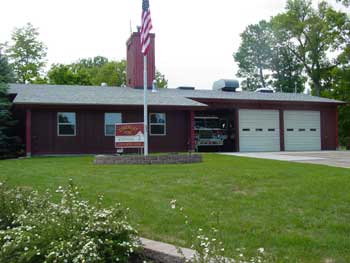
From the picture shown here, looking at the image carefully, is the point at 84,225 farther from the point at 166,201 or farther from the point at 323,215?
the point at 323,215

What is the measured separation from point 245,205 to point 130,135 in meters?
8.49

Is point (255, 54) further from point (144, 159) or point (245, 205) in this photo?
point (245, 205)

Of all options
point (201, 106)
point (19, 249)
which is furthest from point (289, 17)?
point (19, 249)

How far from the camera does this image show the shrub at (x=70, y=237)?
3611 mm

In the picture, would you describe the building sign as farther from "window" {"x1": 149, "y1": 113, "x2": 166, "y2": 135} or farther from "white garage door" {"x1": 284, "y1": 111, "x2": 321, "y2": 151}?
"white garage door" {"x1": 284, "y1": 111, "x2": 321, "y2": 151}

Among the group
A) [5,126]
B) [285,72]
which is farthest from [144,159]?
[285,72]

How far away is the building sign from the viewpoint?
527 inches

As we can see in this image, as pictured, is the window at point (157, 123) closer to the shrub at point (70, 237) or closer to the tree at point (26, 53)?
the shrub at point (70, 237)

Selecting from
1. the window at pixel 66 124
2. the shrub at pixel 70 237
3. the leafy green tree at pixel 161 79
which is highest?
the leafy green tree at pixel 161 79

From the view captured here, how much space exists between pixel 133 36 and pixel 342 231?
64.2 feet

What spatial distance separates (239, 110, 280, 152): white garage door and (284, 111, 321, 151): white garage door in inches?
29.3

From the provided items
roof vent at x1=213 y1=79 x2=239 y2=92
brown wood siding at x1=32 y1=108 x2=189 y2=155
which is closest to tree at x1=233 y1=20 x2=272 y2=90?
roof vent at x1=213 y1=79 x2=239 y2=92

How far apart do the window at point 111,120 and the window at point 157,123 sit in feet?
5.17

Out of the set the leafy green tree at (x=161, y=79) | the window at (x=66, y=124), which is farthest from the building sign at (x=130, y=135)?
the leafy green tree at (x=161, y=79)
